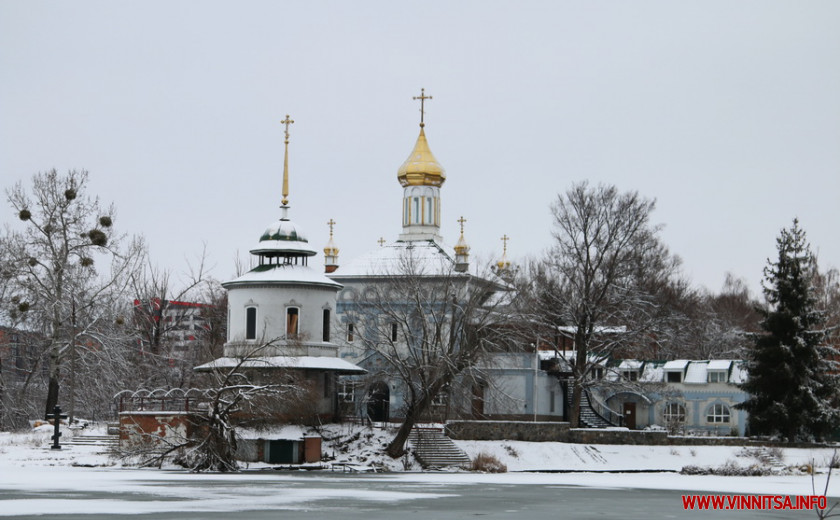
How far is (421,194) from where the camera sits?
69250 mm

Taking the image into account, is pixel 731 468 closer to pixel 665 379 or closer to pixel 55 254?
pixel 665 379

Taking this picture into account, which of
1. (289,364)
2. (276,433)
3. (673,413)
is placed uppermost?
(289,364)

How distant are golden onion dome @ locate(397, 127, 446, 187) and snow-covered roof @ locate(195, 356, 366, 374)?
1911cm

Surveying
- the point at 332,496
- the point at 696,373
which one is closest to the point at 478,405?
the point at 696,373

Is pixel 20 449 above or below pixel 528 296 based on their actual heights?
below

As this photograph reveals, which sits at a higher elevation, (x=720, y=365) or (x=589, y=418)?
(x=720, y=365)

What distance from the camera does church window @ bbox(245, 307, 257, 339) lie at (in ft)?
169

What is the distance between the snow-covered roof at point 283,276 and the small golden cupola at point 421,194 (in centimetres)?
1646

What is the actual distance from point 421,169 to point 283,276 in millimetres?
19204

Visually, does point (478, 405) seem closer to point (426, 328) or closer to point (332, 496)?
point (426, 328)

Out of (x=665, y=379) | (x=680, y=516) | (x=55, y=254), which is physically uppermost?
(x=55, y=254)

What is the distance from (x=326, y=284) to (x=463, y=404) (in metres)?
7.68

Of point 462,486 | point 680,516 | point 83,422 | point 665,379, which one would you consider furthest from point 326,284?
point 680,516

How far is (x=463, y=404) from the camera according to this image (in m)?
52.8
